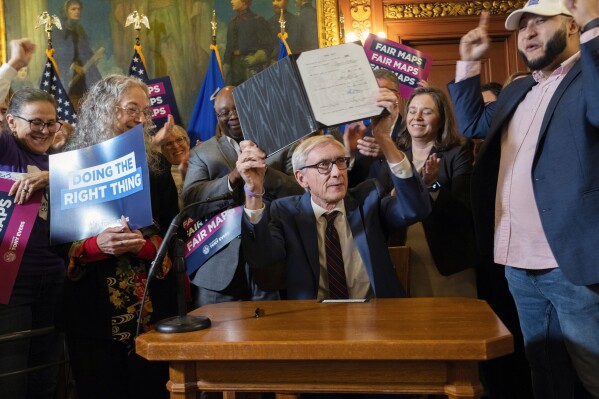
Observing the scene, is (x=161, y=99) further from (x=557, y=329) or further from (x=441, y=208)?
(x=557, y=329)

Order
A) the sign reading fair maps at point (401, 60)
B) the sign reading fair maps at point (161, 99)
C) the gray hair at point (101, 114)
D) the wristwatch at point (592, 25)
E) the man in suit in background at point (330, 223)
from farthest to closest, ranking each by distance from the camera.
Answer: the sign reading fair maps at point (161, 99)
the sign reading fair maps at point (401, 60)
the gray hair at point (101, 114)
the man in suit in background at point (330, 223)
the wristwatch at point (592, 25)

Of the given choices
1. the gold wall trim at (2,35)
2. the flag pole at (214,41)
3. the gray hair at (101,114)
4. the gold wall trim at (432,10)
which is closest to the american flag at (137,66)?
the flag pole at (214,41)

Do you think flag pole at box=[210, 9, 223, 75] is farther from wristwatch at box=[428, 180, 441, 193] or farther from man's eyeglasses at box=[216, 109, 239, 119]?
wristwatch at box=[428, 180, 441, 193]

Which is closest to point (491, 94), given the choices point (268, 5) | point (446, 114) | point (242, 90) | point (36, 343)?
point (446, 114)

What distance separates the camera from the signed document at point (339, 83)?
89.1 inches

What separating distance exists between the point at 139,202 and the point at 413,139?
1518mm

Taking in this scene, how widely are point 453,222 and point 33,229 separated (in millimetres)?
1763

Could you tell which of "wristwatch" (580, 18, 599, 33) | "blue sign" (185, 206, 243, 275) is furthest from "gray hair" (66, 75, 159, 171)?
"wristwatch" (580, 18, 599, 33)

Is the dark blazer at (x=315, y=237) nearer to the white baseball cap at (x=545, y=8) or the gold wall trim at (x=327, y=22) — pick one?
the white baseball cap at (x=545, y=8)

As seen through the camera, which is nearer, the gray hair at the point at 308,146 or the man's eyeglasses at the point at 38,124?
the gray hair at the point at 308,146

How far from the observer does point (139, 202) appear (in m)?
2.10

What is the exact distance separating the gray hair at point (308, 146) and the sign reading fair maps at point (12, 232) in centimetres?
99

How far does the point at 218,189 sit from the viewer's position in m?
2.74

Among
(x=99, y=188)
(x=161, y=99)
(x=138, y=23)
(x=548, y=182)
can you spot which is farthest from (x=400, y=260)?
(x=138, y=23)
